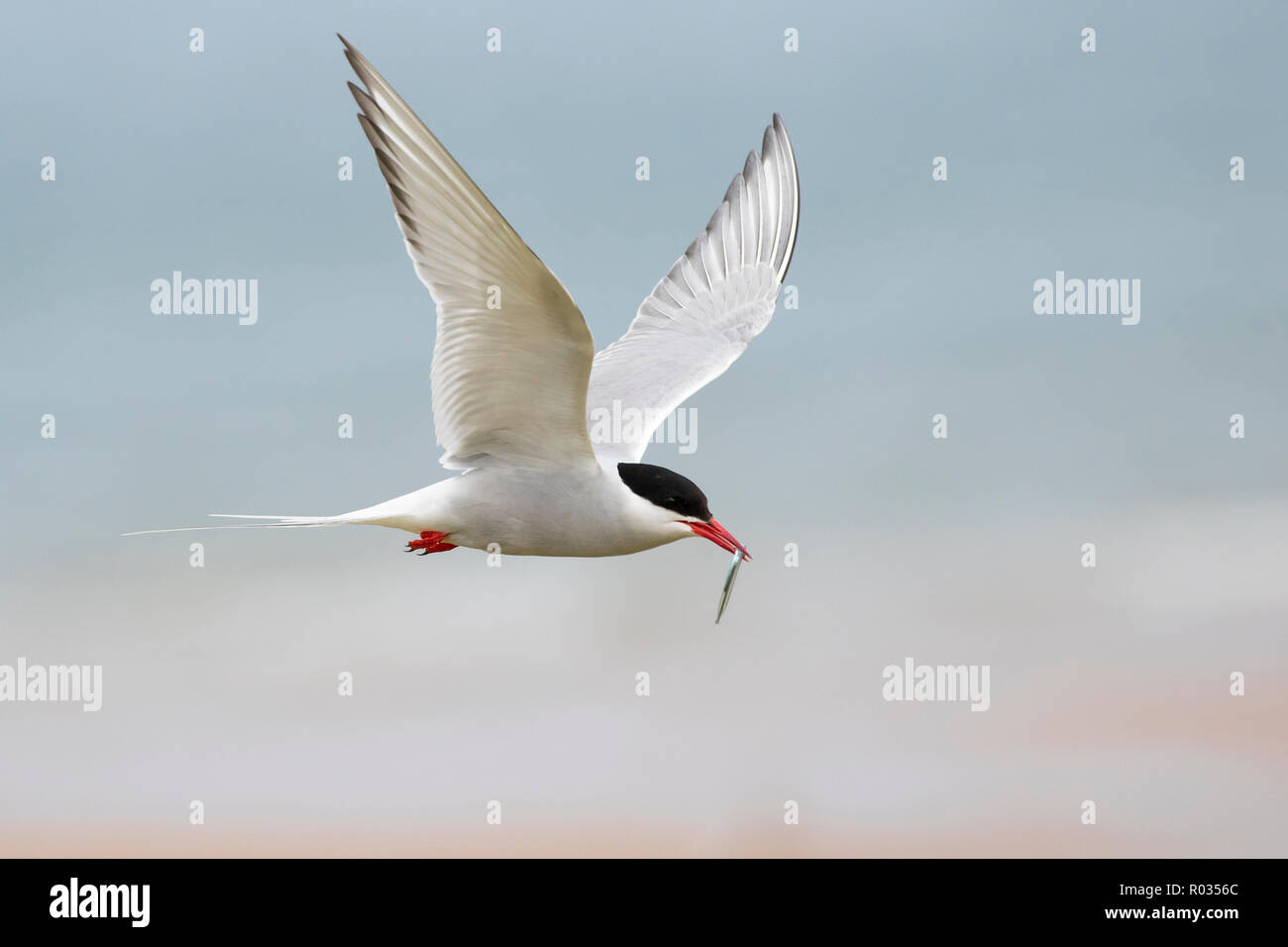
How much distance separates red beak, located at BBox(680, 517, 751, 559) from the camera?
7645 mm

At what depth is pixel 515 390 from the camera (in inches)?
276

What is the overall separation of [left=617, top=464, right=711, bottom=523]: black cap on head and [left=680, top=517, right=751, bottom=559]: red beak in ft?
0.42

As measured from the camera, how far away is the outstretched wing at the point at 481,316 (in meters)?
5.85

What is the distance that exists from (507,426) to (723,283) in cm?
402

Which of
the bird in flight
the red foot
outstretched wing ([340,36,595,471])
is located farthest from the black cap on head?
the red foot

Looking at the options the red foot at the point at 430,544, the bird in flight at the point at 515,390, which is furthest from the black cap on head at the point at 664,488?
the red foot at the point at 430,544

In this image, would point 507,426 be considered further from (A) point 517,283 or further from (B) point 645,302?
(B) point 645,302

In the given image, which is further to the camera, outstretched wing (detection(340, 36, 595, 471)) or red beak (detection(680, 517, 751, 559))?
red beak (detection(680, 517, 751, 559))

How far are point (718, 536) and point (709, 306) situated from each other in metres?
3.45

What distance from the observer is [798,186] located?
10828 mm

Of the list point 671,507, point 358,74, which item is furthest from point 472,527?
point 358,74

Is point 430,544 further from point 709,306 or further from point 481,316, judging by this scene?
point 709,306

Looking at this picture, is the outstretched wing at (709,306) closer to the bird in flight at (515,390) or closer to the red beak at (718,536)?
the bird in flight at (515,390)

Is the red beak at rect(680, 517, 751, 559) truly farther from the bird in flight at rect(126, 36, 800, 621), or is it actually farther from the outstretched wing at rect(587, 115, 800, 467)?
the outstretched wing at rect(587, 115, 800, 467)
